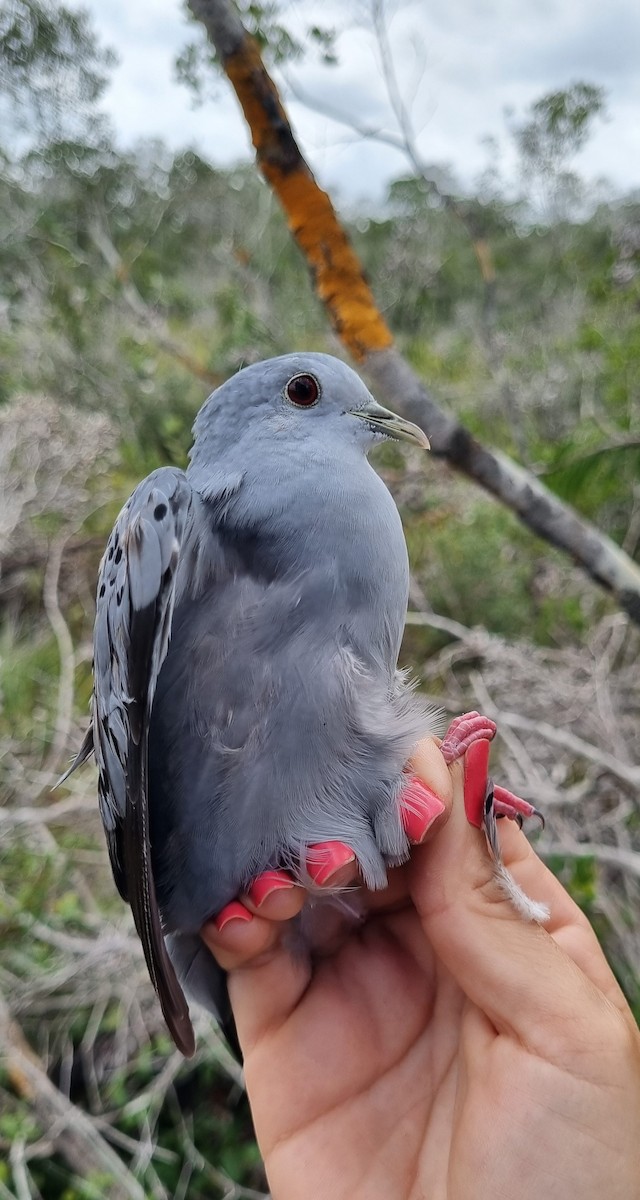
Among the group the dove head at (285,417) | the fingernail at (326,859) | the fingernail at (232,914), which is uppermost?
the dove head at (285,417)

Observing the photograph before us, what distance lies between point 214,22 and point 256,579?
6.62 feet

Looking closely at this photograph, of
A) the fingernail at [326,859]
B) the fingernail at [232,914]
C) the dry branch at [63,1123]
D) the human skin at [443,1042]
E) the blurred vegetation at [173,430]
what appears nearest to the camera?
the human skin at [443,1042]

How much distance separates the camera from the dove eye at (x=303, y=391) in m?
1.41

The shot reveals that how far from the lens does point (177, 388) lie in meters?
8.33

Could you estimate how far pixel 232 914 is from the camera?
1401mm

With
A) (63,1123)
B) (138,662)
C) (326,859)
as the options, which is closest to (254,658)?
(138,662)

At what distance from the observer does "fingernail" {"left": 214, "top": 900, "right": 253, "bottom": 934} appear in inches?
54.9

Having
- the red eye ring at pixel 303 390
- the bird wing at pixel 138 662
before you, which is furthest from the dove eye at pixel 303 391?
the bird wing at pixel 138 662

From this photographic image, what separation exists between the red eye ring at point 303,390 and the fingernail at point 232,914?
3.37ft

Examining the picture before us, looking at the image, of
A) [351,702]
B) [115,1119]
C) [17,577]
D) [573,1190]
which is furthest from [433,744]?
[17,577]

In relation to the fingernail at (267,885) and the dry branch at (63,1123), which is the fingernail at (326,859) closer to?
the fingernail at (267,885)

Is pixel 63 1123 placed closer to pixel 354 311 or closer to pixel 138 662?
pixel 138 662

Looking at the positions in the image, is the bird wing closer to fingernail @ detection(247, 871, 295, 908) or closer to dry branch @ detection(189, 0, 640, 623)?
fingernail @ detection(247, 871, 295, 908)

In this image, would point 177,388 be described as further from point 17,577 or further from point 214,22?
point 214,22
